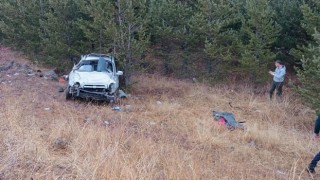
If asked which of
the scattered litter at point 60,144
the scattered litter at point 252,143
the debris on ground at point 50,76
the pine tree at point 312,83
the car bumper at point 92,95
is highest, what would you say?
the pine tree at point 312,83

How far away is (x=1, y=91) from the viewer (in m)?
12.0

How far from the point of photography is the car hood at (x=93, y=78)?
39.2 feet

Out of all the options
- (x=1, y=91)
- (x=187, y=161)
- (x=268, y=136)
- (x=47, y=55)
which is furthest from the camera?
(x=47, y=55)

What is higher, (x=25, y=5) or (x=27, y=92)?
(x=25, y=5)

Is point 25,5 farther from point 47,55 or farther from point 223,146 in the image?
point 223,146

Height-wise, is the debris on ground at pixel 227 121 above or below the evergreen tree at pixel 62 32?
below

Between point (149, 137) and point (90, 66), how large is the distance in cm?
676

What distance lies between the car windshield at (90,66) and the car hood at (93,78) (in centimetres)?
41

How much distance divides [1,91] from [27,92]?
85 centimetres

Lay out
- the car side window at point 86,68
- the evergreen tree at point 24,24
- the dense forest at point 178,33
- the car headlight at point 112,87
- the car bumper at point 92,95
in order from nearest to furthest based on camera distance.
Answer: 1. the car bumper at point 92,95
2. the car headlight at point 112,87
3. the car side window at point 86,68
4. the dense forest at point 178,33
5. the evergreen tree at point 24,24

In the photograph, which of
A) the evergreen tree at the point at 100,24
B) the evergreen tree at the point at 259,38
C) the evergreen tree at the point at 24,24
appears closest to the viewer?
the evergreen tree at the point at 100,24

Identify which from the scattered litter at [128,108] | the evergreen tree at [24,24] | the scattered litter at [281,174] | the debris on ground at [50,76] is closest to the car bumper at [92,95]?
the scattered litter at [128,108]

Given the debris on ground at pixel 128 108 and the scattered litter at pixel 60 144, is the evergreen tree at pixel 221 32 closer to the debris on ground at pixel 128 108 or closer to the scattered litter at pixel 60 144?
the debris on ground at pixel 128 108

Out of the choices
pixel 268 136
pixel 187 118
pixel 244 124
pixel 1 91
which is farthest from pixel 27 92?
pixel 268 136
